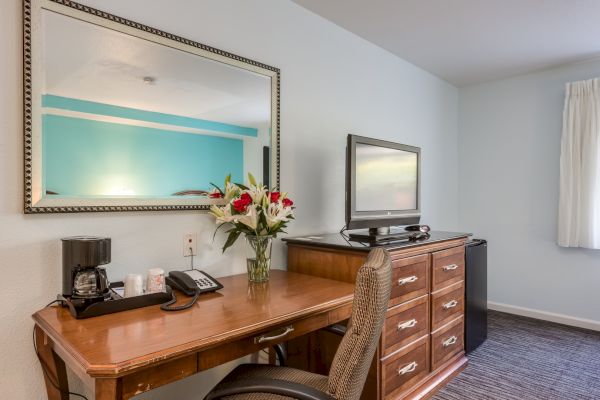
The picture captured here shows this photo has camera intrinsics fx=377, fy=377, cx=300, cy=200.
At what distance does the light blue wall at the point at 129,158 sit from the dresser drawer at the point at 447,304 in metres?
1.46

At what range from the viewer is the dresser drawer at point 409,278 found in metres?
2.02

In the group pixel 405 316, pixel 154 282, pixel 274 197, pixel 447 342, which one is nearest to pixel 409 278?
pixel 405 316

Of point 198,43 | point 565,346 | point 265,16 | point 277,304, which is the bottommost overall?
point 565,346

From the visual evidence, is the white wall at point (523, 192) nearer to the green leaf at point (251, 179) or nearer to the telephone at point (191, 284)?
the green leaf at point (251, 179)

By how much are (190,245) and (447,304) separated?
5.64ft

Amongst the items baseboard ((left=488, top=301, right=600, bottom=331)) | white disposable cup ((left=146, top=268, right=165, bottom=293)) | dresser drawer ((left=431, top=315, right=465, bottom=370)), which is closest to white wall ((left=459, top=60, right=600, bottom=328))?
baseboard ((left=488, top=301, right=600, bottom=331))

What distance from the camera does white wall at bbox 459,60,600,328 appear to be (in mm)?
3586

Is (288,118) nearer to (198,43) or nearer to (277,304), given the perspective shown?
(198,43)

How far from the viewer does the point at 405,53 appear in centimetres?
326

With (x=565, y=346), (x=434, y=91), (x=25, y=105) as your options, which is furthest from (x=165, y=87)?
(x=565, y=346)

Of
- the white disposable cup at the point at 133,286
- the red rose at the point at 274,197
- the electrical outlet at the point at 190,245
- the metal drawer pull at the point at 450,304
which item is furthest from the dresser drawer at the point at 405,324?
the white disposable cup at the point at 133,286

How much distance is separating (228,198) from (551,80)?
3492 mm

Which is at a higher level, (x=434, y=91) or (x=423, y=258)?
(x=434, y=91)

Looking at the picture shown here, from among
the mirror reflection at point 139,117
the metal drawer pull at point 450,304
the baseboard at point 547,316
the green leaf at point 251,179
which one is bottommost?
the baseboard at point 547,316
